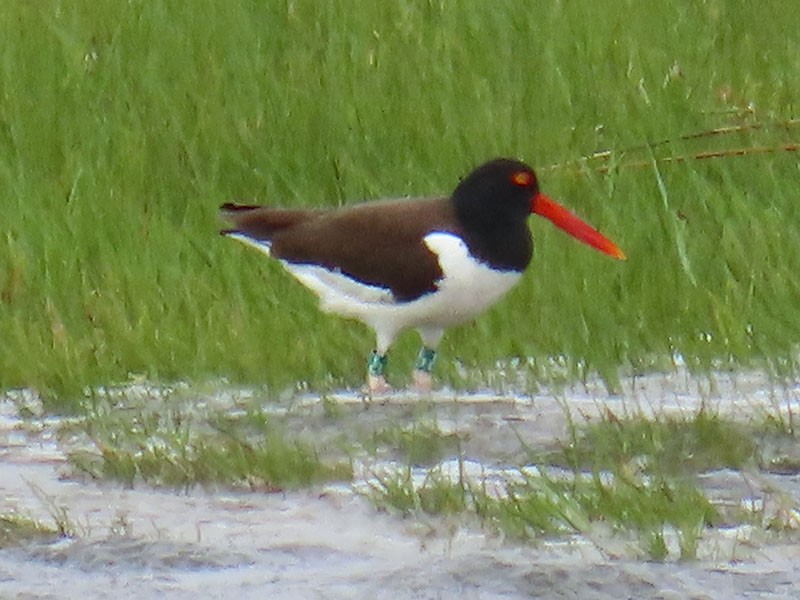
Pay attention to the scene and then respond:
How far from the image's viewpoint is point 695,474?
471cm

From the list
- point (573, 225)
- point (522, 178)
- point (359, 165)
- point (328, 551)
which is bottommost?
point (328, 551)

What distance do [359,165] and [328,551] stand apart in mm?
4159

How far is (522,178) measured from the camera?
619 cm

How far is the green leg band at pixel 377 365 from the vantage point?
5875 millimetres

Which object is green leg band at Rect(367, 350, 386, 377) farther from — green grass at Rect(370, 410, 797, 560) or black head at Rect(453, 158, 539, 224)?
green grass at Rect(370, 410, 797, 560)

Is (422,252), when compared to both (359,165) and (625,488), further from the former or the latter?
(359,165)

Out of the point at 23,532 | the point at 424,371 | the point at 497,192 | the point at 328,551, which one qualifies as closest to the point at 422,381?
the point at 424,371

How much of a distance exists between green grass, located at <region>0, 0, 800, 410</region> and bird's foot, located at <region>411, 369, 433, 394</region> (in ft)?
0.32

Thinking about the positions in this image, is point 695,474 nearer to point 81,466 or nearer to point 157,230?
point 81,466

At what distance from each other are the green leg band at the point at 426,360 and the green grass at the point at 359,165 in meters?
0.06

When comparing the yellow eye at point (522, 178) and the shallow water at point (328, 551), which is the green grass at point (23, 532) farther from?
the yellow eye at point (522, 178)

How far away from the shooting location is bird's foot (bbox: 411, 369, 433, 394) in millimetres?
5762

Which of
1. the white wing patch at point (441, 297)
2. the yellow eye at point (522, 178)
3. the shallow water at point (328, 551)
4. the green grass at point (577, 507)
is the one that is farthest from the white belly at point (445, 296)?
the green grass at point (577, 507)

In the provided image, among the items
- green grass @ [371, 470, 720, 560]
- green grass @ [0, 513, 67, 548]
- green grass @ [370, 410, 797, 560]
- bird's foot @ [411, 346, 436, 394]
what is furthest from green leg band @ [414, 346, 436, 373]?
green grass @ [0, 513, 67, 548]
